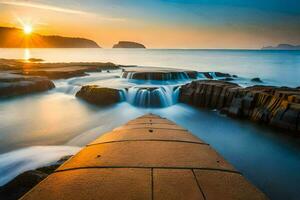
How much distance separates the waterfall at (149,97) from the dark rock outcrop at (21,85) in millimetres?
9945

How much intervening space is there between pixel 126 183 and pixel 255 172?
25.0ft

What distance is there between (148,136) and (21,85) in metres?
21.8

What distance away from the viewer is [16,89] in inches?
866

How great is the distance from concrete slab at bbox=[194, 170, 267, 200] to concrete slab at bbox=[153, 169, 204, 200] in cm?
11

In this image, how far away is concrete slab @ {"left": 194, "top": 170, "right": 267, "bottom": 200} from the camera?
2764 mm

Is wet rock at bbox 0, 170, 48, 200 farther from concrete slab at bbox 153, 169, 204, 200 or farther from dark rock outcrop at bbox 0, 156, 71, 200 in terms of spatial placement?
concrete slab at bbox 153, 169, 204, 200

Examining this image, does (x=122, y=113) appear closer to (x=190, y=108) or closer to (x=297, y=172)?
(x=190, y=108)

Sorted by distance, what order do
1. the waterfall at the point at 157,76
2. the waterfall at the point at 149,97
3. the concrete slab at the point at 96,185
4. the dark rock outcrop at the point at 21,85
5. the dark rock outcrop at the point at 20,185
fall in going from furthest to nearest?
the waterfall at the point at 157,76 → the dark rock outcrop at the point at 21,85 → the waterfall at the point at 149,97 → the dark rock outcrop at the point at 20,185 → the concrete slab at the point at 96,185

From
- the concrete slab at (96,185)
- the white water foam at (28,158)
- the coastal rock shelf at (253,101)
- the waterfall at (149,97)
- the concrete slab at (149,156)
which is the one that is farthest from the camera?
the waterfall at (149,97)

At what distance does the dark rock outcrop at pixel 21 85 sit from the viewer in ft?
70.2

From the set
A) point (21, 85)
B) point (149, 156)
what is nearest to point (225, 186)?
point (149, 156)

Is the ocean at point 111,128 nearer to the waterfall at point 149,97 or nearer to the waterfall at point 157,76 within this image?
the waterfall at point 149,97

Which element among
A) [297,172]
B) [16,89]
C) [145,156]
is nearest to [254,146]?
[297,172]

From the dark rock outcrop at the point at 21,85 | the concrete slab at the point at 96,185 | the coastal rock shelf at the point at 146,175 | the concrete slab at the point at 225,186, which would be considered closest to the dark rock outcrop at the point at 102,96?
the dark rock outcrop at the point at 21,85
